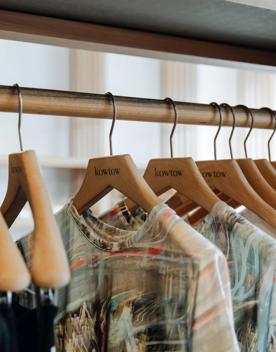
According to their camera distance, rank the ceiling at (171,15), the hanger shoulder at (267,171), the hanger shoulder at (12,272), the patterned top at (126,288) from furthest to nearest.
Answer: the hanger shoulder at (267,171)
the ceiling at (171,15)
the patterned top at (126,288)
the hanger shoulder at (12,272)

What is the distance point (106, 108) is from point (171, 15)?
14cm

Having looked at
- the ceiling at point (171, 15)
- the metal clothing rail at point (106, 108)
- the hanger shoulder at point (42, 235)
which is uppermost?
the ceiling at point (171, 15)

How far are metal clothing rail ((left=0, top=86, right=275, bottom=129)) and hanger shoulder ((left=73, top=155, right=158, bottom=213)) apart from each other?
7cm

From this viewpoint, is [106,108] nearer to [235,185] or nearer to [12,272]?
[235,185]

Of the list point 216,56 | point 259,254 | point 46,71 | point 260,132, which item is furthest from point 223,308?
point 260,132

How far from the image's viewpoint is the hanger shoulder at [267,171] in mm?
687

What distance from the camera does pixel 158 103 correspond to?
2.12 feet

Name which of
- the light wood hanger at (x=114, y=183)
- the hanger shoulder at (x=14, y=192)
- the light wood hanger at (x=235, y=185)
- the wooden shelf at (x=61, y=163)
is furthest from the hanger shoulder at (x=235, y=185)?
the wooden shelf at (x=61, y=163)

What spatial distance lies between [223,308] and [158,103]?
0.32 meters

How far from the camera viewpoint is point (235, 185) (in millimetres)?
604

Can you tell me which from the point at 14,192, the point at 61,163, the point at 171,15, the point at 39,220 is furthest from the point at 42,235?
the point at 61,163

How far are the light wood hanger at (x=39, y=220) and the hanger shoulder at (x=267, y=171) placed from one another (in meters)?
0.36

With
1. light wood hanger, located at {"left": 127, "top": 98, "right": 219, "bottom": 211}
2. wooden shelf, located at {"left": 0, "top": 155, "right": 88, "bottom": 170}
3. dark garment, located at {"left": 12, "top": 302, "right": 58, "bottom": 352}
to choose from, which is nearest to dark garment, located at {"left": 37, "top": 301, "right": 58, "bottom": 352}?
dark garment, located at {"left": 12, "top": 302, "right": 58, "bottom": 352}

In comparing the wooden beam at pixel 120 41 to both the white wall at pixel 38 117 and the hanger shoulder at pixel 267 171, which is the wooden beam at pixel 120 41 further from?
the white wall at pixel 38 117
